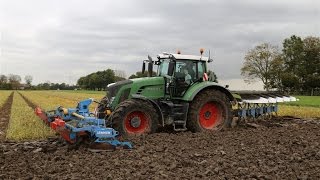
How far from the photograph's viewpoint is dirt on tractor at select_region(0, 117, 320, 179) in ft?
23.9

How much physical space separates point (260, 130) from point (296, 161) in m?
4.93

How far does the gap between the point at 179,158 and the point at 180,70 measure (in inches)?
187

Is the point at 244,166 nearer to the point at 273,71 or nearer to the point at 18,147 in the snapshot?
the point at 18,147

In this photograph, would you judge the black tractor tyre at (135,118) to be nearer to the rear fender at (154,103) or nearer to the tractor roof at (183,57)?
the rear fender at (154,103)

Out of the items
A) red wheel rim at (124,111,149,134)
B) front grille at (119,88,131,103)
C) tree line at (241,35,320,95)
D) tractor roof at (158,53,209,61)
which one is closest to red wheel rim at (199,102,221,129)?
tractor roof at (158,53,209,61)

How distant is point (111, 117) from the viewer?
11.2 m

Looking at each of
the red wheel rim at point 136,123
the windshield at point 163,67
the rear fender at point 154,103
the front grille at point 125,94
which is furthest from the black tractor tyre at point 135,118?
the windshield at point 163,67

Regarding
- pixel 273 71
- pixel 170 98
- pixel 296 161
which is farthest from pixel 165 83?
pixel 273 71

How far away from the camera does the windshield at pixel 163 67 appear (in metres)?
13.0

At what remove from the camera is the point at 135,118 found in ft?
38.0

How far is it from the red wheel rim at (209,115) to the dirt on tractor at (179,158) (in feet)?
3.85

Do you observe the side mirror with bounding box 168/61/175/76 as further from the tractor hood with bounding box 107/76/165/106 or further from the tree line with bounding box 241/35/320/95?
the tree line with bounding box 241/35/320/95

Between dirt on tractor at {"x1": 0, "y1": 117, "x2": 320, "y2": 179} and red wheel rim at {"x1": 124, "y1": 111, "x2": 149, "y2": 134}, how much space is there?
548 mm

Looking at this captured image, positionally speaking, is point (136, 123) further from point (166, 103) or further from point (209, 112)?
point (209, 112)
